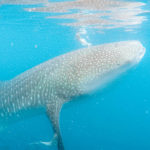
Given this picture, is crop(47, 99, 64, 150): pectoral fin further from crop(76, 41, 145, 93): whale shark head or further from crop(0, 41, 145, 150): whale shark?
crop(76, 41, 145, 93): whale shark head

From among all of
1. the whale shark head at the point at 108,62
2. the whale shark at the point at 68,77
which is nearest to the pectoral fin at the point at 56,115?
the whale shark at the point at 68,77

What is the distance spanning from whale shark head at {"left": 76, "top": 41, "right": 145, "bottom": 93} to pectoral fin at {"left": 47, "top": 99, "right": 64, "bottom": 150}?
0.67 metres

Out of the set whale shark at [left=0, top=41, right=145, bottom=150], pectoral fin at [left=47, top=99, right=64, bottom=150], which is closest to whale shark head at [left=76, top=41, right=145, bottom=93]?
whale shark at [left=0, top=41, right=145, bottom=150]

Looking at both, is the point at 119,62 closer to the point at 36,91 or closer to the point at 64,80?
the point at 64,80

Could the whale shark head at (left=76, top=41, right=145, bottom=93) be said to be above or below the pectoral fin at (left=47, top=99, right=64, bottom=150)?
above

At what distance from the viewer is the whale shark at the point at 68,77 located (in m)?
3.83

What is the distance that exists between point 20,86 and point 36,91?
1.58 ft

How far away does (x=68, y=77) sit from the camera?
13.4 ft

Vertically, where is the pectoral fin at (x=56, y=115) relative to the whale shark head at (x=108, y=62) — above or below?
below

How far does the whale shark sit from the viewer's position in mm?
3830

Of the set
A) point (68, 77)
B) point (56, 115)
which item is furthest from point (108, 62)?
point (56, 115)

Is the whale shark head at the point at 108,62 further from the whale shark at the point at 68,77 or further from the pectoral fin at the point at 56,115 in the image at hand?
the pectoral fin at the point at 56,115

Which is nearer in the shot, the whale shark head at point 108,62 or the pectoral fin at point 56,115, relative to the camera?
the pectoral fin at point 56,115

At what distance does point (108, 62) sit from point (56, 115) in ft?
5.03
